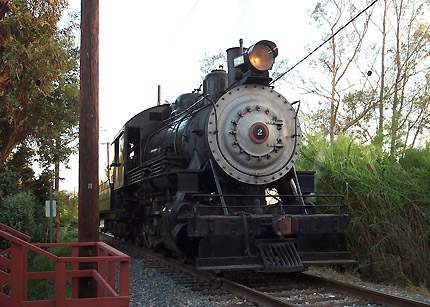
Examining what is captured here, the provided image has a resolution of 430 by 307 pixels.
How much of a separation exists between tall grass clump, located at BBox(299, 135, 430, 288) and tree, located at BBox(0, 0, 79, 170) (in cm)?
708

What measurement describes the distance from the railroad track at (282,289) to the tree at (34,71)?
20.3 ft

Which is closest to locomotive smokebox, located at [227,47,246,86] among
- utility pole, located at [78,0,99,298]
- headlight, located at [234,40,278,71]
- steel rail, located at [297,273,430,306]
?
headlight, located at [234,40,278,71]

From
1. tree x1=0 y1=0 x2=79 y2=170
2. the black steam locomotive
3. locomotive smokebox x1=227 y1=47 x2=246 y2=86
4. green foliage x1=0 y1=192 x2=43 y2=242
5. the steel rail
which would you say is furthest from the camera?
tree x1=0 y1=0 x2=79 y2=170

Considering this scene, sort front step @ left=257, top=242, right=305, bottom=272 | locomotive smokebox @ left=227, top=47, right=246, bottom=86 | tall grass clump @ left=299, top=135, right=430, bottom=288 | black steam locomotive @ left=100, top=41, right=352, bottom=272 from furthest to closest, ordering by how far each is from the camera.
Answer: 1. locomotive smokebox @ left=227, top=47, right=246, bottom=86
2. tall grass clump @ left=299, top=135, right=430, bottom=288
3. black steam locomotive @ left=100, top=41, right=352, bottom=272
4. front step @ left=257, top=242, right=305, bottom=272

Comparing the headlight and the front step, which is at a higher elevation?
the headlight

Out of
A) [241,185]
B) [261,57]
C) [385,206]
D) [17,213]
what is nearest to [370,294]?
[385,206]

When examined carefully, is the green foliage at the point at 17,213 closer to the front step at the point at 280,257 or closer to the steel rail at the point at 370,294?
the front step at the point at 280,257

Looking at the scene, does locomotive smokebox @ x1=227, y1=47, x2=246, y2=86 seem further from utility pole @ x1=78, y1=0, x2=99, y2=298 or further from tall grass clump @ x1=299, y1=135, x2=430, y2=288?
utility pole @ x1=78, y1=0, x2=99, y2=298

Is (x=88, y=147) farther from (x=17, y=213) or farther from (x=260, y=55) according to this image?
(x=17, y=213)

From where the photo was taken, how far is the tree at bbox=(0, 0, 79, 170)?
1069 centimetres

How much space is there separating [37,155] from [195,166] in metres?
10.6

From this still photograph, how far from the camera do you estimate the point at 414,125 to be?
813 inches

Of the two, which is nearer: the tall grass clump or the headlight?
the tall grass clump

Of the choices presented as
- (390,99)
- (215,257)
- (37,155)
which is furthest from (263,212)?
(390,99)
